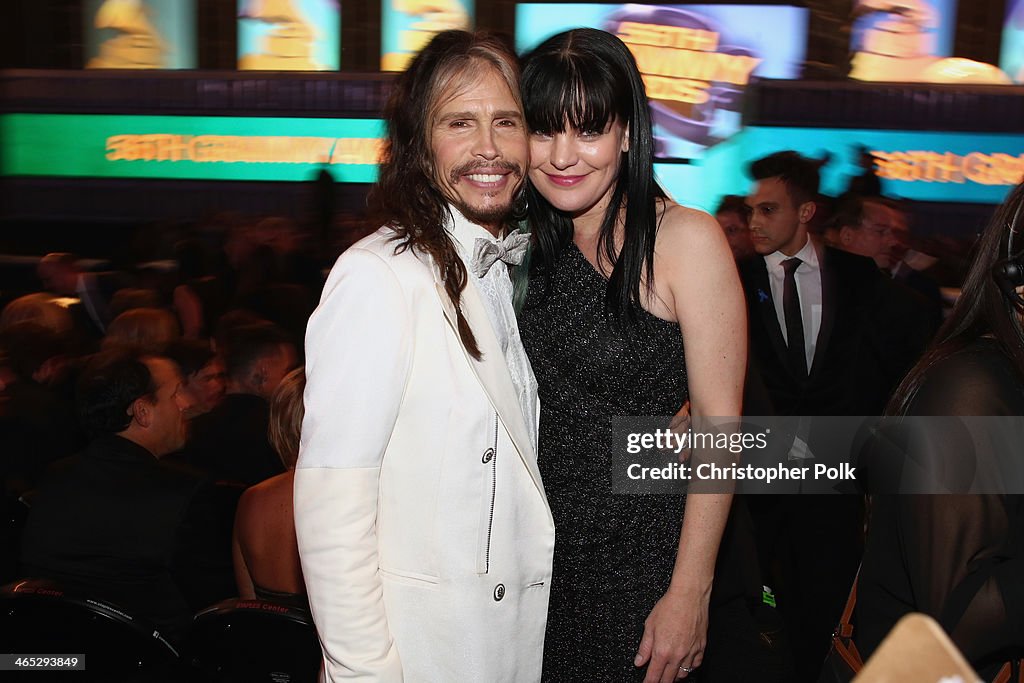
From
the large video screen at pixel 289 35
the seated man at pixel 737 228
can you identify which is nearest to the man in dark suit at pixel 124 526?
the seated man at pixel 737 228

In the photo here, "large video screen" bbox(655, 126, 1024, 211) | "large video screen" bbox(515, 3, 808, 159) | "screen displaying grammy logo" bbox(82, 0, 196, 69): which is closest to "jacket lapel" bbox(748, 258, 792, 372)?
"large video screen" bbox(655, 126, 1024, 211)

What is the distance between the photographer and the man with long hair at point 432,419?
147cm

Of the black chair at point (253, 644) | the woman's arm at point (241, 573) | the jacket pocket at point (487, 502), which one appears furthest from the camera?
the woman's arm at point (241, 573)

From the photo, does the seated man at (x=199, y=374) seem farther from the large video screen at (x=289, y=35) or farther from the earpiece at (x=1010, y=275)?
the large video screen at (x=289, y=35)

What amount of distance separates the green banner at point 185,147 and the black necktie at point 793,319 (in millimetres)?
5454

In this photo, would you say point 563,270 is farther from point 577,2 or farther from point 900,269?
point 577,2

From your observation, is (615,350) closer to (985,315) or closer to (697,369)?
(697,369)

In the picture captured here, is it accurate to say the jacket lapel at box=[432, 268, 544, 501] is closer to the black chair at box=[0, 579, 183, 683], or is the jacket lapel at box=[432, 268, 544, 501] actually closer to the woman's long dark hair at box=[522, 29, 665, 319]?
the woman's long dark hair at box=[522, 29, 665, 319]

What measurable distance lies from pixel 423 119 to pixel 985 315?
3.30 feet

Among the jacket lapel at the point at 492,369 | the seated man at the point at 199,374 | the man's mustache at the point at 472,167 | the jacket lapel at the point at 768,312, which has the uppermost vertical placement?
the man's mustache at the point at 472,167

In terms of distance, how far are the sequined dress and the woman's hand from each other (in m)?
0.05

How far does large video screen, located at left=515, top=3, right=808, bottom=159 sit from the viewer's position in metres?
8.09

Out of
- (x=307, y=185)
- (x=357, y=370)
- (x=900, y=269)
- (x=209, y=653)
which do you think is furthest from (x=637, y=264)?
(x=307, y=185)

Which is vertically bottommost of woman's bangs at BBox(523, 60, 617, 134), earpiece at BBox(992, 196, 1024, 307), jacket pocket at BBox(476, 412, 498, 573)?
jacket pocket at BBox(476, 412, 498, 573)
